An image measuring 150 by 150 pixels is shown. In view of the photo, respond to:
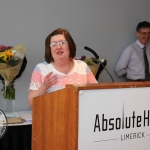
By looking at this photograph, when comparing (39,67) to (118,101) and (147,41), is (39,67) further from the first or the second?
→ (147,41)

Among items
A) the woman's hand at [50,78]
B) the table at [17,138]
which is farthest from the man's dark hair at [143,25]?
the woman's hand at [50,78]

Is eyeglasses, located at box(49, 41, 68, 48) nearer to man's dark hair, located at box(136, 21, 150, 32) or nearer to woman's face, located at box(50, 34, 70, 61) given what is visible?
woman's face, located at box(50, 34, 70, 61)

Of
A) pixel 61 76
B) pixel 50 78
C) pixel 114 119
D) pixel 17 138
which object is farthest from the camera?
pixel 17 138

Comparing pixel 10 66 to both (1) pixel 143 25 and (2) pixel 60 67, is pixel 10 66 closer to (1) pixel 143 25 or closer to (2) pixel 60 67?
(2) pixel 60 67

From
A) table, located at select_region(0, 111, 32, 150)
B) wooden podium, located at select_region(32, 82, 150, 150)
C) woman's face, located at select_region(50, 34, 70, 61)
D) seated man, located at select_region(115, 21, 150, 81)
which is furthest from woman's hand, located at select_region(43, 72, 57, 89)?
seated man, located at select_region(115, 21, 150, 81)

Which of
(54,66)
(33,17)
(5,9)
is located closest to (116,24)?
(33,17)

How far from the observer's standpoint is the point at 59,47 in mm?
1794

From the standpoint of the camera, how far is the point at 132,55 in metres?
3.79

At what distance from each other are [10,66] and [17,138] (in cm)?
62

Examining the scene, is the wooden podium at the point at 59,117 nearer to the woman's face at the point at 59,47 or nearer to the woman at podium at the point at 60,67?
the woman at podium at the point at 60,67

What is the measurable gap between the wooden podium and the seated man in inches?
97.6

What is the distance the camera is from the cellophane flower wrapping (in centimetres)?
250

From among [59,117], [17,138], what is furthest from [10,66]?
[59,117]

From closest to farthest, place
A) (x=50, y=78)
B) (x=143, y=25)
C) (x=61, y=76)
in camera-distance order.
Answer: (x=50, y=78)
(x=61, y=76)
(x=143, y=25)
